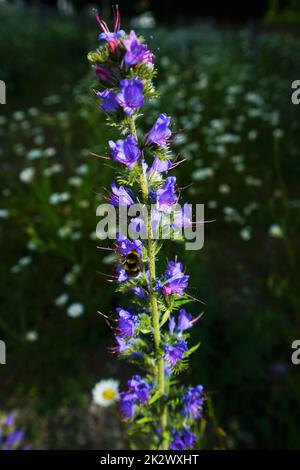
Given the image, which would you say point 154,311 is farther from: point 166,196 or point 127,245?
point 166,196

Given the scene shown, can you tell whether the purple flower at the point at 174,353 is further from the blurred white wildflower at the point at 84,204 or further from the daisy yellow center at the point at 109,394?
the blurred white wildflower at the point at 84,204

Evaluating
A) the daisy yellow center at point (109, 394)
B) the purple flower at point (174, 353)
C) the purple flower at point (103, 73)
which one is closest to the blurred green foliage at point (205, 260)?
the purple flower at point (103, 73)

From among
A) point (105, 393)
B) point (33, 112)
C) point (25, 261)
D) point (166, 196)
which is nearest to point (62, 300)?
point (25, 261)

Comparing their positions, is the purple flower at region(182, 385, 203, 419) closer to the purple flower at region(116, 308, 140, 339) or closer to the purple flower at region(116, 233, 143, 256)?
the purple flower at region(116, 308, 140, 339)

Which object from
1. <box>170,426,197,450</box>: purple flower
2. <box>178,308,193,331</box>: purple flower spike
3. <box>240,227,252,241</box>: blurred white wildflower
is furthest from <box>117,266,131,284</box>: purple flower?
<box>240,227,252,241</box>: blurred white wildflower

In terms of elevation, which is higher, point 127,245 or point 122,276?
point 127,245
